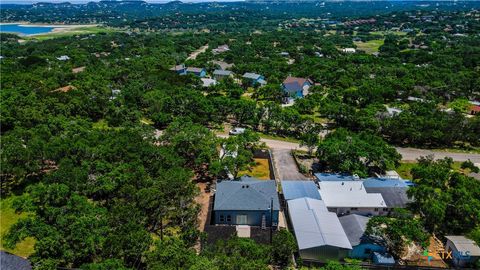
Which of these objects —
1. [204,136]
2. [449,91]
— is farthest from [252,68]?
[204,136]

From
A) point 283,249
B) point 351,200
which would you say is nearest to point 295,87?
point 351,200

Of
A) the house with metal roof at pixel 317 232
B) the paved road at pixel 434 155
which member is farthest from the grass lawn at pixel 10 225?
the paved road at pixel 434 155

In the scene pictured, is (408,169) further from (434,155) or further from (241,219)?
(241,219)

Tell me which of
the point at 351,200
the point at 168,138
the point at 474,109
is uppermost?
the point at 168,138

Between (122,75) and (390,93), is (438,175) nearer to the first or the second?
(390,93)

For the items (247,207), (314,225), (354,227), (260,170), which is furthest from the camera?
(260,170)

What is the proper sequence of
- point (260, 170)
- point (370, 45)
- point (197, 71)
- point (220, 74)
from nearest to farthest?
point (260, 170) → point (197, 71) → point (220, 74) → point (370, 45)
